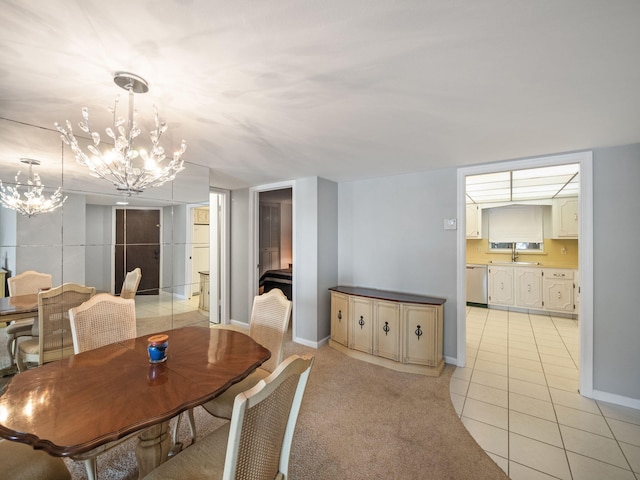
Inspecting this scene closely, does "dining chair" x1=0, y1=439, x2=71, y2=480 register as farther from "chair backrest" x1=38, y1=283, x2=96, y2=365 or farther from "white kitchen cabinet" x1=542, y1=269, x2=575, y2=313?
"white kitchen cabinet" x1=542, y1=269, x2=575, y2=313

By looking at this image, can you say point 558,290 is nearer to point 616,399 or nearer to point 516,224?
point 516,224

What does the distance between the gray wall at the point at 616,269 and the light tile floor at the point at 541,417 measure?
315 mm

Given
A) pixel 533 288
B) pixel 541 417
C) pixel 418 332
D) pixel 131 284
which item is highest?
pixel 131 284

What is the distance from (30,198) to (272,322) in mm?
2122

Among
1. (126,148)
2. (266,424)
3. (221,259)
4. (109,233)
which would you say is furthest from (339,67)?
(221,259)

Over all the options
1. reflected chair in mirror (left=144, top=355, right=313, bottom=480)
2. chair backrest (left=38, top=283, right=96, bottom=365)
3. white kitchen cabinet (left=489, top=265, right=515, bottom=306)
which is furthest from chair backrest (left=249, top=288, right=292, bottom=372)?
white kitchen cabinet (left=489, top=265, right=515, bottom=306)

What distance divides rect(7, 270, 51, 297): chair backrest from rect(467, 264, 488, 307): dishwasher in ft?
20.9

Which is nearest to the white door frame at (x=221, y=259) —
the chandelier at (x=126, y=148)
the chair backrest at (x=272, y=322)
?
the chair backrest at (x=272, y=322)

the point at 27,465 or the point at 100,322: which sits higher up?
the point at 100,322

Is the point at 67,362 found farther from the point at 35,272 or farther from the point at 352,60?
the point at 352,60

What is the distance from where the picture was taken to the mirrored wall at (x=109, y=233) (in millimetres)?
2035

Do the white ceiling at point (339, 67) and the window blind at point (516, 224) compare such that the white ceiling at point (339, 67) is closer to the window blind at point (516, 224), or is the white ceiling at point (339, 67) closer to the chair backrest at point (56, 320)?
the chair backrest at point (56, 320)

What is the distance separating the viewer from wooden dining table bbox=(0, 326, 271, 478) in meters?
0.95

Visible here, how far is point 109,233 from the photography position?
2.60 m
